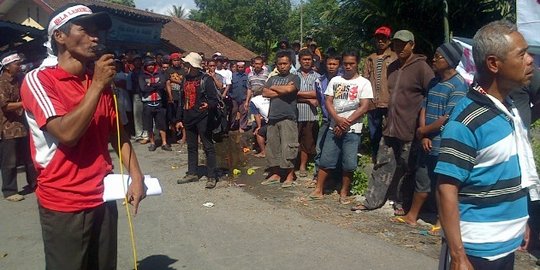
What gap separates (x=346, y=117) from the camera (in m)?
6.56

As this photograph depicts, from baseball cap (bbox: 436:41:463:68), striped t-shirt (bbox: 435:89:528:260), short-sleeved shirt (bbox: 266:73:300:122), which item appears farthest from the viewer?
short-sleeved shirt (bbox: 266:73:300:122)

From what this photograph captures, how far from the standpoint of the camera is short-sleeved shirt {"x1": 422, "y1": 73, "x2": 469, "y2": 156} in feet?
16.8

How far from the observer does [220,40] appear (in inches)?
1389

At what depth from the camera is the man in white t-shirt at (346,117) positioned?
6461 millimetres

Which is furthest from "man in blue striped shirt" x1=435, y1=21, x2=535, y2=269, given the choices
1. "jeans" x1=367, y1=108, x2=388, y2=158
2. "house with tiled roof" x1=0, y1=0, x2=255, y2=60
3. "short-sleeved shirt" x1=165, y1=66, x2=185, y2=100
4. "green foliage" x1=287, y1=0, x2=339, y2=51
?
"house with tiled roof" x1=0, y1=0, x2=255, y2=60

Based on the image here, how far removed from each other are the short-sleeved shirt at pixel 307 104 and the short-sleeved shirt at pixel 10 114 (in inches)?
157

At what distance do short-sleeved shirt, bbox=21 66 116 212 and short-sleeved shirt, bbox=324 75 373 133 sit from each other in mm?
4174

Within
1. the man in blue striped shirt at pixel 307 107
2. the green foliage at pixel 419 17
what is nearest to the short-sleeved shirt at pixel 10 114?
the man in blue striped shirt at pixel 307 107

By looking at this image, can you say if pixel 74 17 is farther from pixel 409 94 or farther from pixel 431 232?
pixel 431 232

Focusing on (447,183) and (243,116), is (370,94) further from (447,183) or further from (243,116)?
(243,116)

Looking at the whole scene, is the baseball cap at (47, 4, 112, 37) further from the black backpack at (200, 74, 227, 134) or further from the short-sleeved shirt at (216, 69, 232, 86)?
the short-sleeved shirt at (216, 69, 232, 86)

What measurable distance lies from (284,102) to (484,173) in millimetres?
5165

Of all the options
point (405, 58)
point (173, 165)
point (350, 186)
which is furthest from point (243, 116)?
point (405, 58)

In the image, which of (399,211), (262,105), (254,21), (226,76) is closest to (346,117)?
(399,211)
